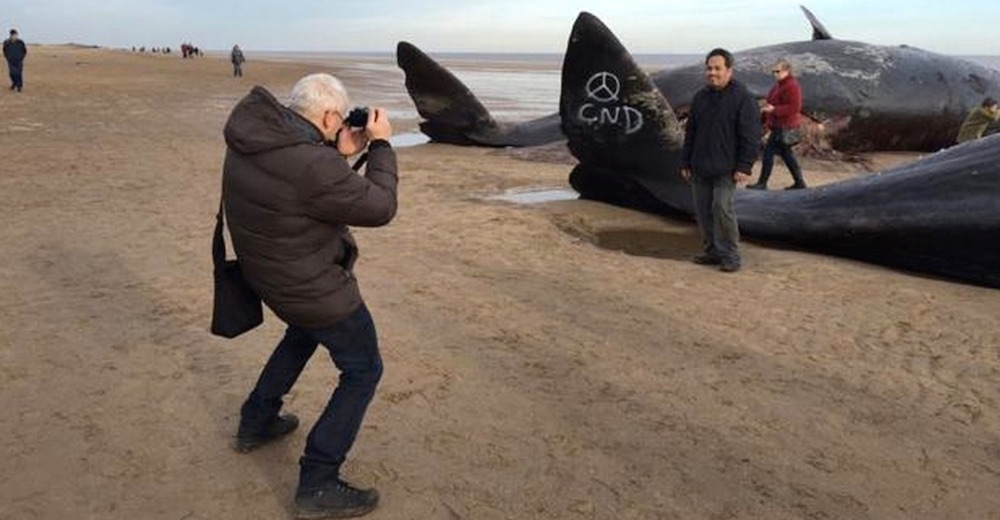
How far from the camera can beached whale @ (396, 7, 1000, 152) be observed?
13.8 meters

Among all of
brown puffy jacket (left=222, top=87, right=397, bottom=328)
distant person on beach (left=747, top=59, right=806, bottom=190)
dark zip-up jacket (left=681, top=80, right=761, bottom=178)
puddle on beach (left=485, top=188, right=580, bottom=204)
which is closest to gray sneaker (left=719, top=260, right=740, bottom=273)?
dark zip-up jacket (left=681, top=80, right=761, bottom=178)

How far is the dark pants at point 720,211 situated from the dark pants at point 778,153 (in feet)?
12.5

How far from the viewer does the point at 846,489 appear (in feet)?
11.5

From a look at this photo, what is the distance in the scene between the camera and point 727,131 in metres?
6.50

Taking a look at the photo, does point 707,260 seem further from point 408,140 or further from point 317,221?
point 408,140

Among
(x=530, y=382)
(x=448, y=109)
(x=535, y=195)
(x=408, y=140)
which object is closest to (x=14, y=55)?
(x=408, y=140)

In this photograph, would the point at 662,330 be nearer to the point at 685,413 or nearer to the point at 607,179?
the point at 685,413

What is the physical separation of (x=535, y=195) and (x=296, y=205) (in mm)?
7472

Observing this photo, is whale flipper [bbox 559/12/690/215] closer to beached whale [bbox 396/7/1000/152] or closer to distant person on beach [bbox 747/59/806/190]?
distant person on beach [bbox 747/59/806/190]

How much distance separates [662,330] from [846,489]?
1905 millimetres

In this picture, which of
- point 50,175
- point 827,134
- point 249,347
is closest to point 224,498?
point 249,347

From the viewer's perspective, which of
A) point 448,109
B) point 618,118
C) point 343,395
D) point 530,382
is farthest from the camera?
point 448,109

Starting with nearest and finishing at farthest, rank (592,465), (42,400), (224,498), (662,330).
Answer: (224,498)
(592,465)
(42,400)
(662,330)

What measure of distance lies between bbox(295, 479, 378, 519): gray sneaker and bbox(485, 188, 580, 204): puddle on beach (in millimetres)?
6657
